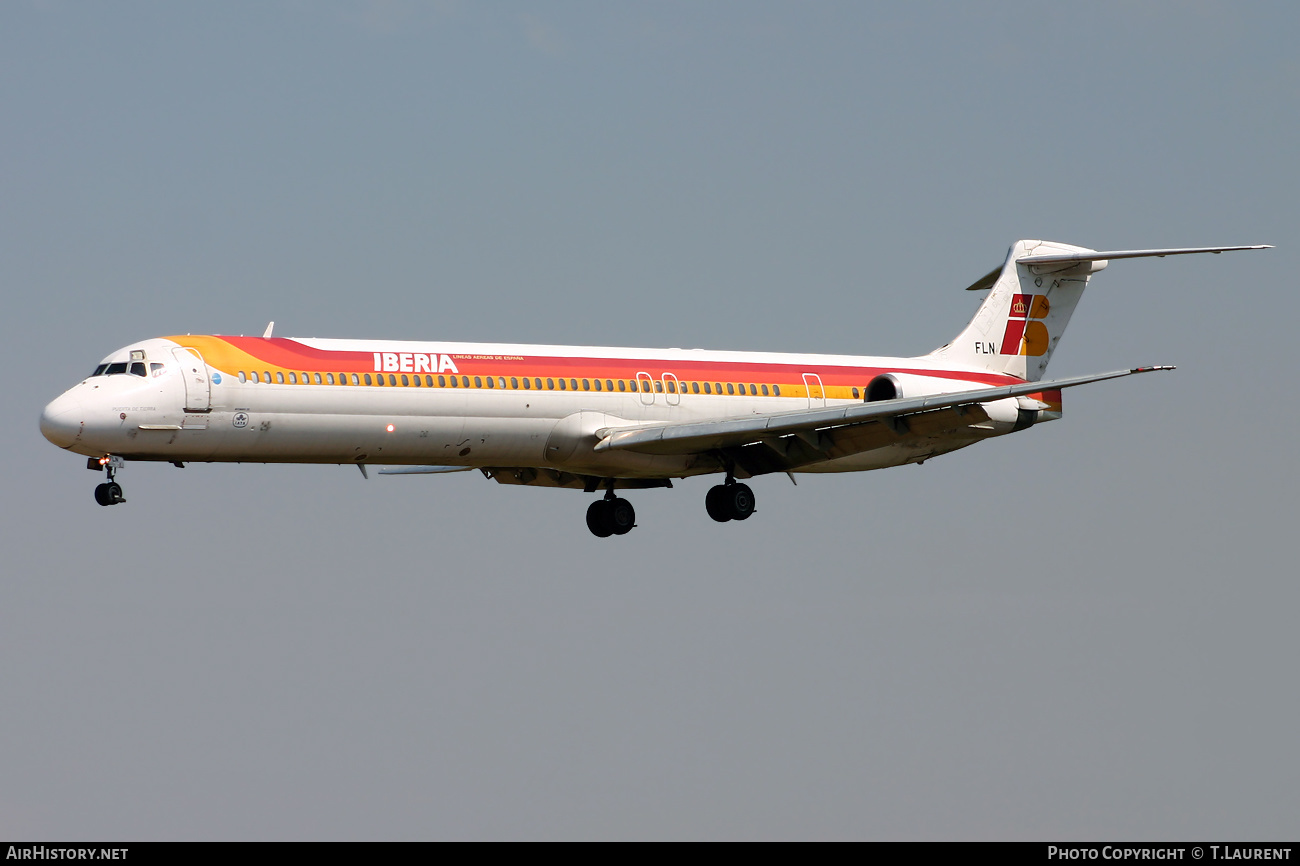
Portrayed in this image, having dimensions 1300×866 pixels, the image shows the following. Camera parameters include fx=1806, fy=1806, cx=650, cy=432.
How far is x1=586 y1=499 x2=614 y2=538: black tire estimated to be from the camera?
41.8 meters

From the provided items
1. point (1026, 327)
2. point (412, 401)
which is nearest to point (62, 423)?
point (412, 401)

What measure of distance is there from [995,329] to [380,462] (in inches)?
636

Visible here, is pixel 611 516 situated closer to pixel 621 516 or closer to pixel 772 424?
pixel 621 516

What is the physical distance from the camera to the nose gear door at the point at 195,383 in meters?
34.2

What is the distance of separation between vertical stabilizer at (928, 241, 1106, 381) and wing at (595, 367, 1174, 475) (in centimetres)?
563

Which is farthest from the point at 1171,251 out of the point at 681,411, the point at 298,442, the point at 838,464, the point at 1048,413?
the point at 298,442

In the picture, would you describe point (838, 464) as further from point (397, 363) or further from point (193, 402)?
point (193, 402)

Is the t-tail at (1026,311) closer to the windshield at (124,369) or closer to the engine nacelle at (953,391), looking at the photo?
the engine nacelle at (953,391)

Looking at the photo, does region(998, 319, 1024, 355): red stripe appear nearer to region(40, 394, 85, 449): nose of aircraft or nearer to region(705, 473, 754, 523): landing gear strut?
region(705, 473, 754, 523): landing gear strut

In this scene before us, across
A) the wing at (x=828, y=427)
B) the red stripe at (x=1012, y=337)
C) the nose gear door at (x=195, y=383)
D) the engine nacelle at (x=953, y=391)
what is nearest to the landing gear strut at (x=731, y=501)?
the wing at (x=828, y=427)

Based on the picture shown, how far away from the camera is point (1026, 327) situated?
44188mm

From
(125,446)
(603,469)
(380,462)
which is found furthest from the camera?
(603,469)

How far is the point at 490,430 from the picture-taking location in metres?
36.7

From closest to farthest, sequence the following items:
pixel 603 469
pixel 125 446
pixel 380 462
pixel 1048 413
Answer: pixel 125 446 < pixel 380 462 < pixel 603 469 < pixel 1048 413
